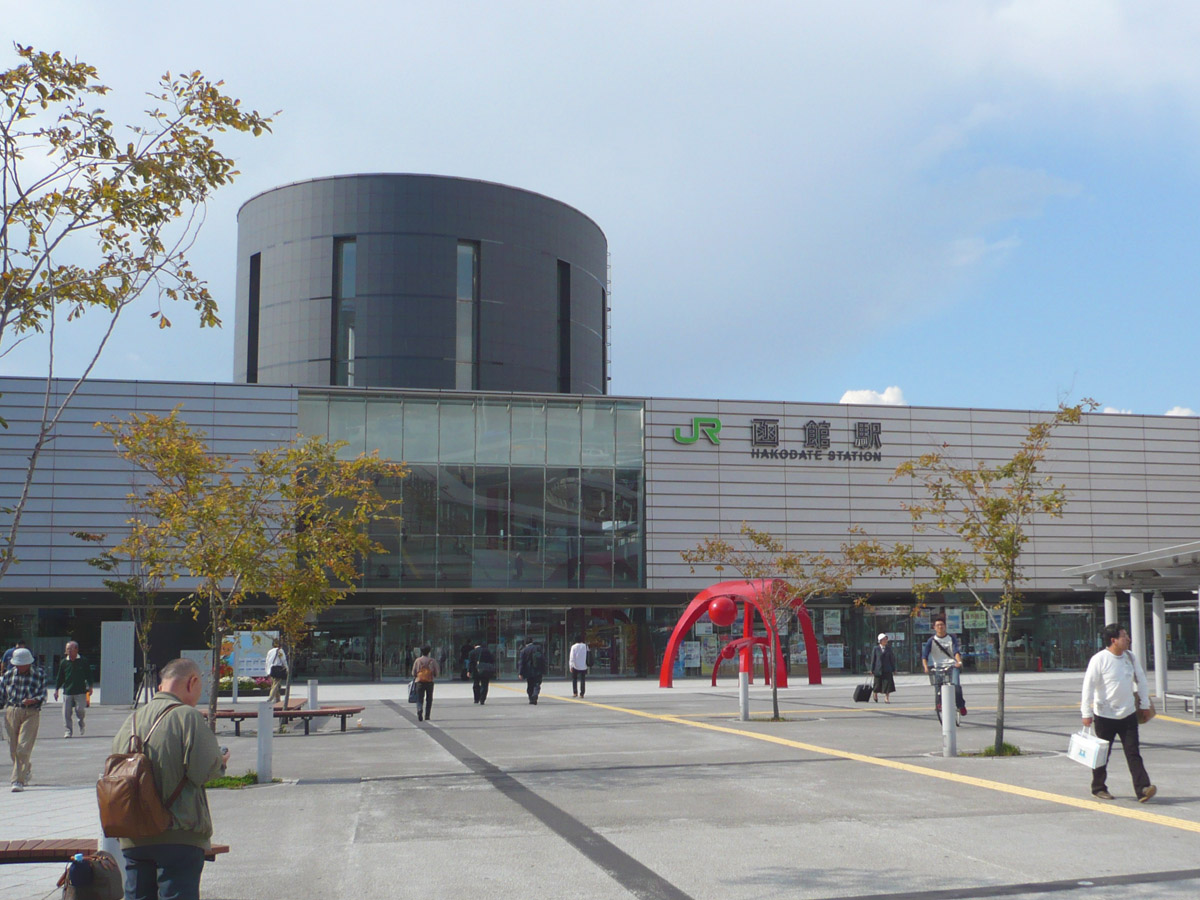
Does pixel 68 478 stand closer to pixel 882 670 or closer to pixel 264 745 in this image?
pixel 882 670

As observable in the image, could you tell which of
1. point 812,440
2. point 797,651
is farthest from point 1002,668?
point 812,440

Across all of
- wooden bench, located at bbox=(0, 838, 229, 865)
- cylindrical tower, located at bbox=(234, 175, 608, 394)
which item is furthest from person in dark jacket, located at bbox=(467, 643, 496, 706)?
cylindrical tower, located at bbox=(234, 175, 608, 394)

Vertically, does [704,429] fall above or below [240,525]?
above

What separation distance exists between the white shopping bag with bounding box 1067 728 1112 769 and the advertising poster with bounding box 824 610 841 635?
32.7m

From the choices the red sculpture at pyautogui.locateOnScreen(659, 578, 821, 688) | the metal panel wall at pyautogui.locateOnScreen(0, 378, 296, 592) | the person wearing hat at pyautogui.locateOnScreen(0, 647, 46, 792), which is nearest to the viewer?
the person wearing hat at pyautogui.locateOnScreen(0, 647, 46, 792)

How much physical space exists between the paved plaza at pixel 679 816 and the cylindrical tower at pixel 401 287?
3503 centimetres

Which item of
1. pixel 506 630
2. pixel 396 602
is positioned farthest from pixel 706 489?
pixel 396 602

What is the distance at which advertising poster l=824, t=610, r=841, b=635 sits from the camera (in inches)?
1682

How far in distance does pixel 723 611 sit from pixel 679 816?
2329 centimetres

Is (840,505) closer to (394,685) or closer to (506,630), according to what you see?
(506,630)

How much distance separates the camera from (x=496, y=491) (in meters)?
39.0

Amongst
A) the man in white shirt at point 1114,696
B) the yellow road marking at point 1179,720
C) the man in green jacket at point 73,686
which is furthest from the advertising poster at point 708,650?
the man in white shirt at point 1114,696

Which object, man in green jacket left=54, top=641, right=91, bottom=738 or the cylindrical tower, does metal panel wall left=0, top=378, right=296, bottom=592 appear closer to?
the cylindrical tower

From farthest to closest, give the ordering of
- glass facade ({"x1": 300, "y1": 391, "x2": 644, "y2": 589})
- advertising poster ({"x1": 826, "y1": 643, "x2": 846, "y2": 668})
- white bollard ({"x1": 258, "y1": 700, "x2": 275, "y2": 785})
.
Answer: advertising poster ({"x1": 826, "y1": 643, "x2": 846, "y2": 668}) < glass facade ({"x1": 300, "y1": 391, "x2": 644, "y2": 589}) < white bollard ({"x1": 258, "y1": 700, "x2": 275, "y2": 785})
